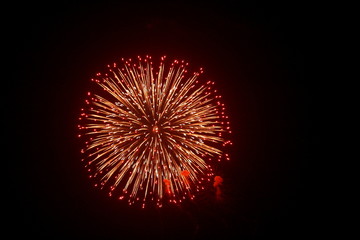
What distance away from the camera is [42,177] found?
14.4 feet

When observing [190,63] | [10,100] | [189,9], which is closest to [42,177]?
[10,100]

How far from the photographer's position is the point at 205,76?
465 centimetres

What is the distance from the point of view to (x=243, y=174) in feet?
15.0

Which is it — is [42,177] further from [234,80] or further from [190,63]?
[234,80]

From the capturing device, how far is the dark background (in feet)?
13.8

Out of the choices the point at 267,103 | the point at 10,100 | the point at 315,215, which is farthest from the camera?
the point at 267,103

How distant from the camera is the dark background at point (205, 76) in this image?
4.20 metres

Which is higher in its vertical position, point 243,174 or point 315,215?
point 243,174

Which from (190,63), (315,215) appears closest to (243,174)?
(315,215)

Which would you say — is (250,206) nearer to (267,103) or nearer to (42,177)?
(267,103)

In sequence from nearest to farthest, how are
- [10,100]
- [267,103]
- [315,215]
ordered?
[315,215], [10,100], [267,103]

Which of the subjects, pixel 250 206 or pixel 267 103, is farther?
pixel 267 103

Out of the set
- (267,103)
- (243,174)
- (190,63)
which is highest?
(190,63)

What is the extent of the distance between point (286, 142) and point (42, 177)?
12.9 ft
